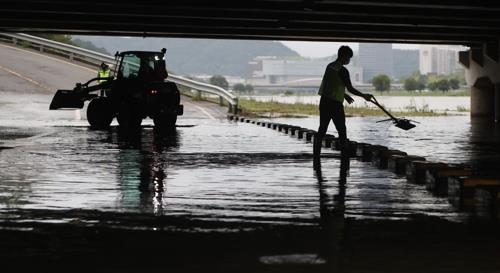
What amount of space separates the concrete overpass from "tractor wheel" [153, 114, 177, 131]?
10.0ft

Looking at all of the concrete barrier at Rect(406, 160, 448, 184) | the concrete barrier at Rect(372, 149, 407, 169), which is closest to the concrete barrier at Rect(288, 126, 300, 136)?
the concrete barrier at Rect(372, 149, 407, 169)

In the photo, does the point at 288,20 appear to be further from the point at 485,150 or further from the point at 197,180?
the point at 197,180

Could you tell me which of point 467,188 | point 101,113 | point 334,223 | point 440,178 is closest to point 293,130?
point 101,113

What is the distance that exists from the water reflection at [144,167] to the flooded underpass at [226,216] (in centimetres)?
3

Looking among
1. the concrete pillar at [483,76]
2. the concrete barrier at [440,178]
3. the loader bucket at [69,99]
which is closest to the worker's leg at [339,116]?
the concrete barrier at [440,178]

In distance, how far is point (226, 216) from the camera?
382 inches

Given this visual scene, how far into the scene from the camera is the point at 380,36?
3700 cm

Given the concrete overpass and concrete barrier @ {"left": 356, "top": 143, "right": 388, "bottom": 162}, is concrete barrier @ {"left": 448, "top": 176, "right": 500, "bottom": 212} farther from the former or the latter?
the concrete overpass

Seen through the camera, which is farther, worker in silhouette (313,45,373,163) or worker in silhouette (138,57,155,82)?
worker in silhouette (138,57,155,82)

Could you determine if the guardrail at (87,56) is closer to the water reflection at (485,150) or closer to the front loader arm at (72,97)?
the front loader arm at (72,97)

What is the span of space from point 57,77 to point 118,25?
19.2 meters

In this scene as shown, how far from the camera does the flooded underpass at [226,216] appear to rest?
7.29 metres

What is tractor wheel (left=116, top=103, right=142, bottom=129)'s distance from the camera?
29.8 meters

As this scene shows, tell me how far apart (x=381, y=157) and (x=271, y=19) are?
1272 centimetres
